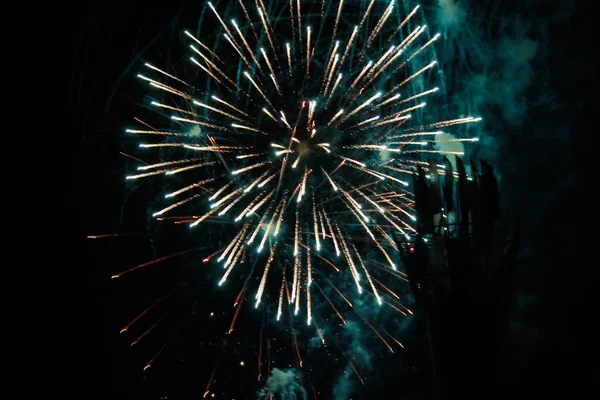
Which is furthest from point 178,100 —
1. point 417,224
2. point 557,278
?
point 557,278

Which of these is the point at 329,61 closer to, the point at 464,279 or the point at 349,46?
the point at 349,46

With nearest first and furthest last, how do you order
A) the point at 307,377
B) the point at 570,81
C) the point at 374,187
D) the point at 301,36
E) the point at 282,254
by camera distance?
1. the point at 301,36
2. the point at 570,81
3. the point at 374,187
4. the point at 282,254
5. the point at 307,377

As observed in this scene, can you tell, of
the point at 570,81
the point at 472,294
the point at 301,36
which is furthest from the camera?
the point at 570,81

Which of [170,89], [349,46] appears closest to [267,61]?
[349,46]

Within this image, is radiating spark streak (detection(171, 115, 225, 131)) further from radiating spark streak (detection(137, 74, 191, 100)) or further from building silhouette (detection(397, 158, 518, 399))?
building silhouette (detection(397, 158, 518, 399))

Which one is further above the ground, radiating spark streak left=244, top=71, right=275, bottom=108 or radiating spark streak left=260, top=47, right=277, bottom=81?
radiating spark streak left=260, top=47, right=277, bottom=81

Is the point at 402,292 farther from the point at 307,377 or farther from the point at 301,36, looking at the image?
the point at 301,36

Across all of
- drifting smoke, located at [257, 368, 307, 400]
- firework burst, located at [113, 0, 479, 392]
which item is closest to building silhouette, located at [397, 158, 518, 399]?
firework burst, located at [113, 0, 479, 392]

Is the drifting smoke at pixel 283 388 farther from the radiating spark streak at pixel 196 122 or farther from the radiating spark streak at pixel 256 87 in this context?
the radiating spark streak at pixel 256 87
